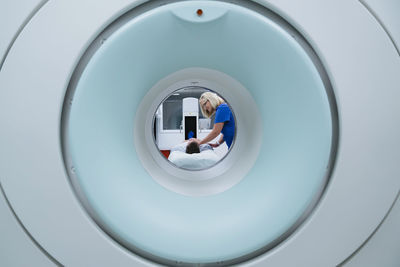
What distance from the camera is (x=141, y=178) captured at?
0.64 meters

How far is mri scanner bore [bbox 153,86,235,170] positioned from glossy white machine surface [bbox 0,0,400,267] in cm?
44

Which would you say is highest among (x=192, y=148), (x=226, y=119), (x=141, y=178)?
(x=226, y=119)

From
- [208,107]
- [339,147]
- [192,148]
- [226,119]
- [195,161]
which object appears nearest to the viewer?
[339,147]

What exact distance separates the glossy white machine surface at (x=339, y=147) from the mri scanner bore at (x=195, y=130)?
1.45 ft

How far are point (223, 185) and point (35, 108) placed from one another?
1.43ft

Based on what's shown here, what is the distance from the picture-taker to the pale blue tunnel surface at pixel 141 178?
0.56 metres

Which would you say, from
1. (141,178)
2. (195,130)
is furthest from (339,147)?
(195,130)

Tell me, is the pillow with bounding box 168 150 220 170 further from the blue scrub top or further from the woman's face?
the woman's face

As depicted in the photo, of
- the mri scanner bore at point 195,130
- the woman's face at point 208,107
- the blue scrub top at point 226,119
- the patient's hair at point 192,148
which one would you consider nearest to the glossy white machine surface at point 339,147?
the mri scanner bore at point 195,130

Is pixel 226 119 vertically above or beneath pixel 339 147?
Result: above

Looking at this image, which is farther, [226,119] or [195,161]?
[226,119]

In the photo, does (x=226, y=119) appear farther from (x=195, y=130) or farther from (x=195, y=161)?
(x=195, y=130)

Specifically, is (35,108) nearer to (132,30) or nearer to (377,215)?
(132,30)

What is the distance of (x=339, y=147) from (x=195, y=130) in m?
3.37
